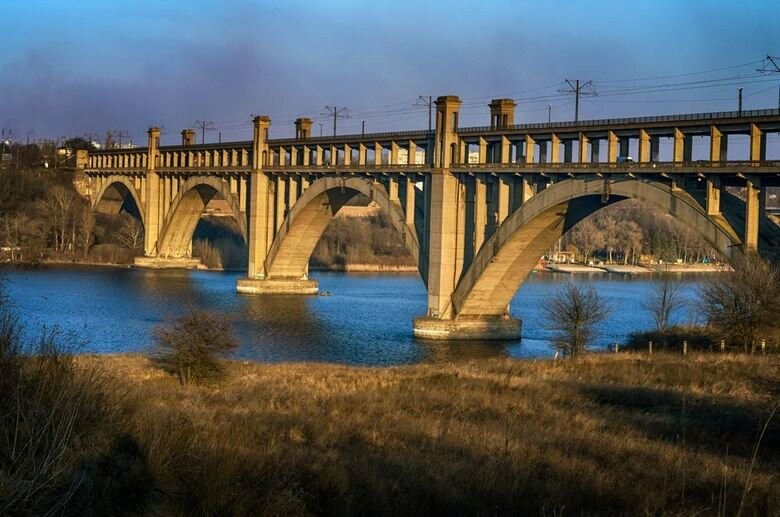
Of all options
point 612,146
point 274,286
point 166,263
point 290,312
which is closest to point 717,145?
point 612,146

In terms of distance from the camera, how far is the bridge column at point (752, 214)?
32312 mm

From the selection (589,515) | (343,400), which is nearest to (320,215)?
(343,400)

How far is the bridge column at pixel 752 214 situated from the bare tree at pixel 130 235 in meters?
71.0

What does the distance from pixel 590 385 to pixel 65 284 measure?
172 feet

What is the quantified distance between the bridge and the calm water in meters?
3.00

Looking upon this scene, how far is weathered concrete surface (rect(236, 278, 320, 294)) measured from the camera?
6738cm

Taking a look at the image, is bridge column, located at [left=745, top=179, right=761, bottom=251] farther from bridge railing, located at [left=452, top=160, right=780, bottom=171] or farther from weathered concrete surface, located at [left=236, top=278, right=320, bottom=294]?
weathered concrete surface, located at [left=236, top=278, right=320, bottom=294]

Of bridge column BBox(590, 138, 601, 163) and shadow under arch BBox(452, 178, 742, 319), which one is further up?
bridge column BBox(590, 138, 601, 163)

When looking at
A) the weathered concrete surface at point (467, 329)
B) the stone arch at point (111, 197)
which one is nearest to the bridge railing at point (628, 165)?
the weathered concrete surface at point (467, 329)

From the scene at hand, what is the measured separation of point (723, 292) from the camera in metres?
33.4

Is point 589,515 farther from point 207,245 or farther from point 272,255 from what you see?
point 207,245

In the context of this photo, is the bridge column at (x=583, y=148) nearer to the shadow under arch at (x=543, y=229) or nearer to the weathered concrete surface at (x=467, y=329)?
the shadow under arch at (x=543, y=229)

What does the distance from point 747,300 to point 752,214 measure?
2.97 meters

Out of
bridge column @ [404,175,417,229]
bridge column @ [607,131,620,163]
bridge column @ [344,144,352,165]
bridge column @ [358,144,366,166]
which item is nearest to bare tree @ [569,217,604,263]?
bridge column @ [344,144,352,165]
